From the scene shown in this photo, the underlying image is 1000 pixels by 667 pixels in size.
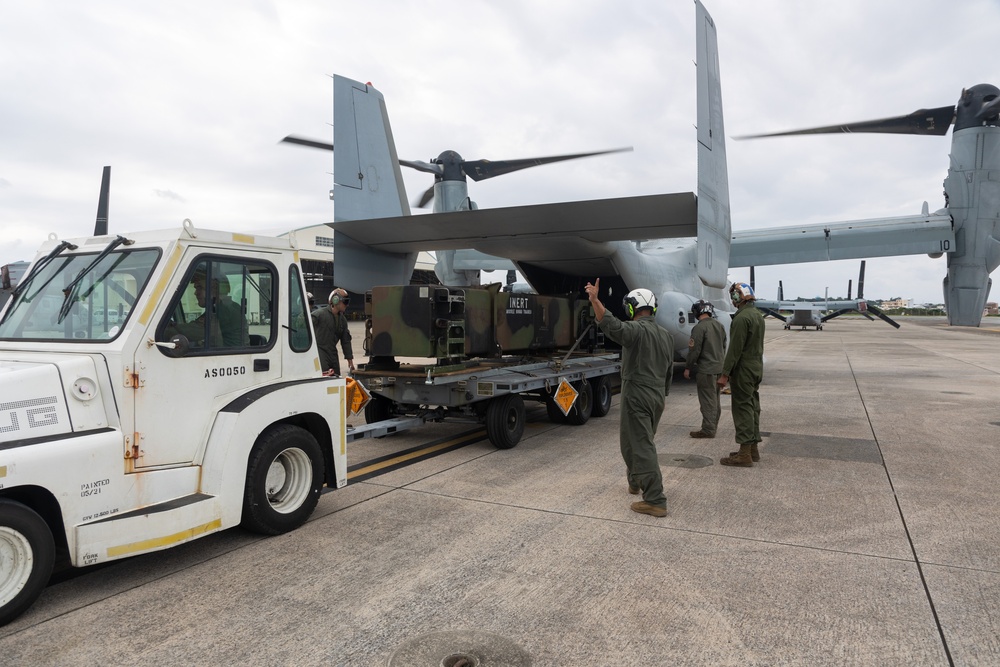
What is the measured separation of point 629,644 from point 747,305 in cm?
476

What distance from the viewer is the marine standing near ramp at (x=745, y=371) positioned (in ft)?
22.1

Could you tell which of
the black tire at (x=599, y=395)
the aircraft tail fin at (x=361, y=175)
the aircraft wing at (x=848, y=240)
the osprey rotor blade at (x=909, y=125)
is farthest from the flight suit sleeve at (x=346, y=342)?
the osprey rotor blade at (x=909, y=125)

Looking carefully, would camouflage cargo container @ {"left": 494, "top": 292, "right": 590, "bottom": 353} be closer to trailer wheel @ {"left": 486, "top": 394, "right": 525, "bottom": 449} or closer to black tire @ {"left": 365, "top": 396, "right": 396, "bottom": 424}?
trailer wheel @ {"left": 486, "top": 394, "right": 525, "bottom": 449}

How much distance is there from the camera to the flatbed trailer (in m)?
7.25

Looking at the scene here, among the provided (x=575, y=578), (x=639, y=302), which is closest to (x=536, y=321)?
(x=639, y=302)

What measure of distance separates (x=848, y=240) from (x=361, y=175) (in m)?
18.7

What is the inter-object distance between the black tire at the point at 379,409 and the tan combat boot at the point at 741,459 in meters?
4.18

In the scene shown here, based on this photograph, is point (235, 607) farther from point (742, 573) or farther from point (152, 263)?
point (742, 573)

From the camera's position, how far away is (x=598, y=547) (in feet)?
14.5

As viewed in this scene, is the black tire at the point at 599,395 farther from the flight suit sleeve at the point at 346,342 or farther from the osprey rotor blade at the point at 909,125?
the osprey rotor blade at the point at 909,125

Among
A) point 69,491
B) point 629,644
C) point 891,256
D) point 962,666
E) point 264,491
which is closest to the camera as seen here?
point 962,666

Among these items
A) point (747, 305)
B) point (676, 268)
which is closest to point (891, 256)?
point (676, 268)

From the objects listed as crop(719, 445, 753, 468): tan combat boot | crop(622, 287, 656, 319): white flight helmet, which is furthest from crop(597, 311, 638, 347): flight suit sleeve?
crop(719, 445, 753, 468): tan combat boot

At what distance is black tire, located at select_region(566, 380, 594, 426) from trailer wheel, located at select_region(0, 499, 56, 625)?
6.73 m
